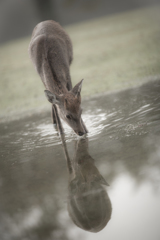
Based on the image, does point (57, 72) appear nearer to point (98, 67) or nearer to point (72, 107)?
point (72, 107)

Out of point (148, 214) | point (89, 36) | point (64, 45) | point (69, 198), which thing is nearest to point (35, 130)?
point (64, 45)

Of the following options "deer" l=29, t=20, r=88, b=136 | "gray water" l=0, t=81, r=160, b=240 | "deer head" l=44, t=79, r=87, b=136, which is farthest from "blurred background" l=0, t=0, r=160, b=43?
"deer head" l=44, t=79, r=87, b=136

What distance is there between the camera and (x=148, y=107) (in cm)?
477

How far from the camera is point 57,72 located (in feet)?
16.5

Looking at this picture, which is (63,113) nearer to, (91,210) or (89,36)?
(91,210)

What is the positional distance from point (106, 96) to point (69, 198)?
3.71m

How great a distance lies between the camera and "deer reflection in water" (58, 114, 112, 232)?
2381 millimetres

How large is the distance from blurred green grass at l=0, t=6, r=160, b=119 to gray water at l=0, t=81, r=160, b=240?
205 centimetres

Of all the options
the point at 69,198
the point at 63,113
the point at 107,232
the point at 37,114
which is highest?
the point at 107,232

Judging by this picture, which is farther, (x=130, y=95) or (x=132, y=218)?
(x=130, y=95)

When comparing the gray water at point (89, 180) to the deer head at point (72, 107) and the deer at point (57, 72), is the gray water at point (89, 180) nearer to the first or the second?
the deer head at point (72, 107)

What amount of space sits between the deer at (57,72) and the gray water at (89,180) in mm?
340

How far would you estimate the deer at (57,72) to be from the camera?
4309 mm

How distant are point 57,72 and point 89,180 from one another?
2.41 m
